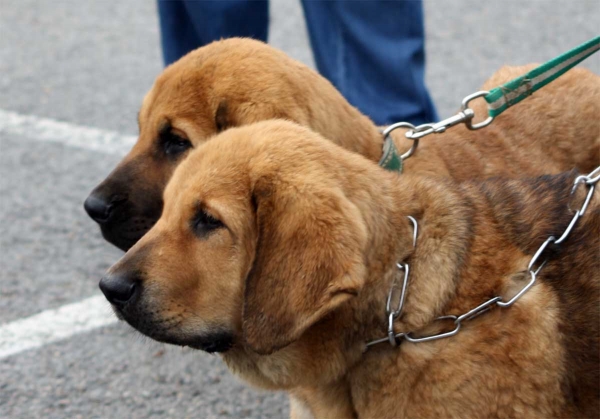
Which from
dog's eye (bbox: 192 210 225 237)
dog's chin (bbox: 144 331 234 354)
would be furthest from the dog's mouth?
dog's eye (bbox: 192 210 225 237)

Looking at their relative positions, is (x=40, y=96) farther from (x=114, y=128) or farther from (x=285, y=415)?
(x=285, y=415)

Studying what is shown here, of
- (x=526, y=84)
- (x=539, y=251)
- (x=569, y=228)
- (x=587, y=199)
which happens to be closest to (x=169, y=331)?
(x=539, y=251)

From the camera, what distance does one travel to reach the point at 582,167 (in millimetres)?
4430

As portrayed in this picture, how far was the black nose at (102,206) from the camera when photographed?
12.7ft

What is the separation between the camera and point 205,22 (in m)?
5.05

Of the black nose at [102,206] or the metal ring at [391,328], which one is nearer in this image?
the metal ring at [391,328]

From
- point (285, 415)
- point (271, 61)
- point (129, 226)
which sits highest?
point (271, 61)

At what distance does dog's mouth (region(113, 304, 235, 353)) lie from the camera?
2.92 metres

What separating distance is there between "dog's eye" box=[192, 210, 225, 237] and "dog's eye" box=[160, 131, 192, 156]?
943mm

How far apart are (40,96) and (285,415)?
4335mm

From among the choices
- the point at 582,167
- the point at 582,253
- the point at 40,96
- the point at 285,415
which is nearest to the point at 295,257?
the point at 582,253

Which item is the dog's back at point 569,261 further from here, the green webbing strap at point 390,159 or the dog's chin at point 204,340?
the dog's chin at point 204,340

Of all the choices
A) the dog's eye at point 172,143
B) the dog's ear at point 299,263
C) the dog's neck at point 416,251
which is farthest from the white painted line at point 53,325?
the dog's neck at point 416,251

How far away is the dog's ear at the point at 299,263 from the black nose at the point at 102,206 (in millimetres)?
1181
